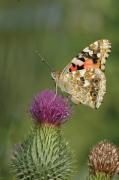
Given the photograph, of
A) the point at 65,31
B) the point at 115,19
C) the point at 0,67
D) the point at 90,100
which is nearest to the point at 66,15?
the point at 65,31

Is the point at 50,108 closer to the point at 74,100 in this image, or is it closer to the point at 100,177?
the point at 74,100

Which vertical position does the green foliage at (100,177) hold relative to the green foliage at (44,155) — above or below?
below

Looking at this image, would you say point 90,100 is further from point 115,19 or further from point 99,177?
point 115,19

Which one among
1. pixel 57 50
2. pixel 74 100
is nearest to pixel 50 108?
pixel 74 100

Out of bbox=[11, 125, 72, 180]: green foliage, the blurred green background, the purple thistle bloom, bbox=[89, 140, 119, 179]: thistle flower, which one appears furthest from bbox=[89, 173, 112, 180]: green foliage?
the blurred green background

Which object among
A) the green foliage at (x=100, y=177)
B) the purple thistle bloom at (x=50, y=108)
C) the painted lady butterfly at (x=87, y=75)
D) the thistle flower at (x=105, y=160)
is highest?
the painted lady butterfly at (x=87, y=75)

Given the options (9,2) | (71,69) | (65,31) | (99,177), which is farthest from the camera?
(65,31)

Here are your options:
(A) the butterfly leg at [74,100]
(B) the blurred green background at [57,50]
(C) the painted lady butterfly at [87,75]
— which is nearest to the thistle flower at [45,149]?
(A) the butterfly leg at [74,100]

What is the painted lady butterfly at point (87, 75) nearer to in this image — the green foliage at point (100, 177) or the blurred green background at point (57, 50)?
the green foliage at point (100, 177)
